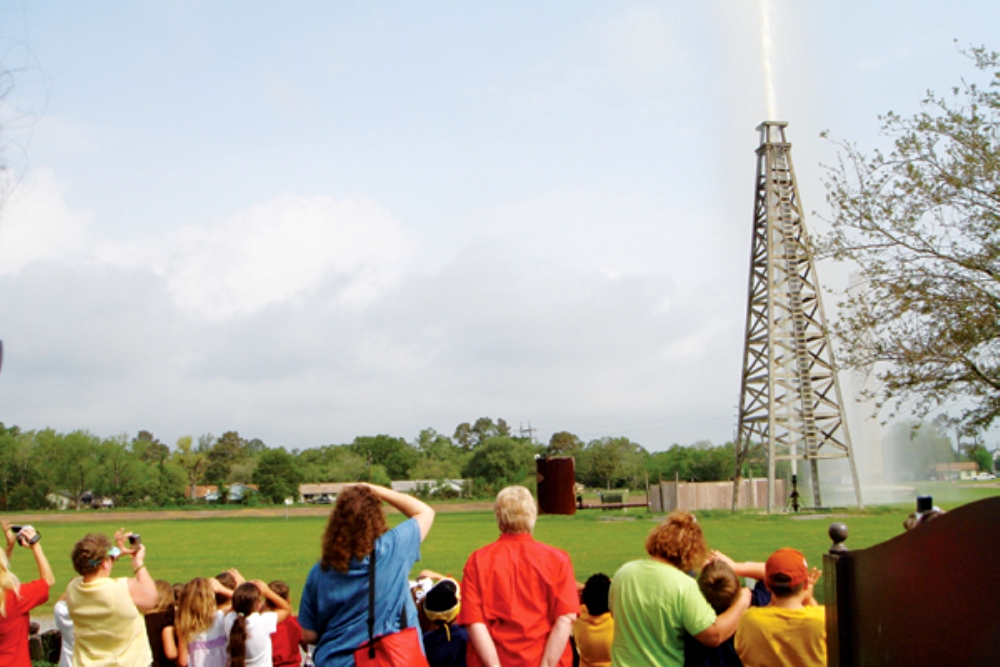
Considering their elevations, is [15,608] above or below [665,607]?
below

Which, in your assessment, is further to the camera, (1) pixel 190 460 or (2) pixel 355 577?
(1) pixel 190 460

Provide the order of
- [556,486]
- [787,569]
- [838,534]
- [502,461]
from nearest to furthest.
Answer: [838,534] < [787,569] < [556,486] < [502,461]

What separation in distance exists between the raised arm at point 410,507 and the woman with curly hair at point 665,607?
111 centimetres

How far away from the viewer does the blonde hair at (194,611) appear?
6.89 m

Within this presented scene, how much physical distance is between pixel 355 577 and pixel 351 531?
254 millimetres

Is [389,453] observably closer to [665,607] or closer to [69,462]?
[69,462]

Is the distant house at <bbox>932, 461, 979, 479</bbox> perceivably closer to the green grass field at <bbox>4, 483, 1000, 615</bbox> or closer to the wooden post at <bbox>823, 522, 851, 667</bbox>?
the green grass field at <bbox>4, 483, 1000, 615</bbox>

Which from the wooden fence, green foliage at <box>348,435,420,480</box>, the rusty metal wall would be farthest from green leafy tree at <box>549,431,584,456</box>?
the rusty metal wall

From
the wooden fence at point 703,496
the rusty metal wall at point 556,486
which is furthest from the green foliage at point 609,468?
the rusty metal wall at point 556,486

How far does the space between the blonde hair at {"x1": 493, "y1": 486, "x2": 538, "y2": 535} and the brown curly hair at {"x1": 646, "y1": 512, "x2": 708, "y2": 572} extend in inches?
27.4

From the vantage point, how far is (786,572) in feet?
16.5

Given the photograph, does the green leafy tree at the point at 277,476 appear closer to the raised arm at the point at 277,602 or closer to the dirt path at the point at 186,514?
the dirt path at the point at 186,514

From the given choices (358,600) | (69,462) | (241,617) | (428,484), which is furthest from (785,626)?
(69,462)

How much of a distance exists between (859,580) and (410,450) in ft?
492
